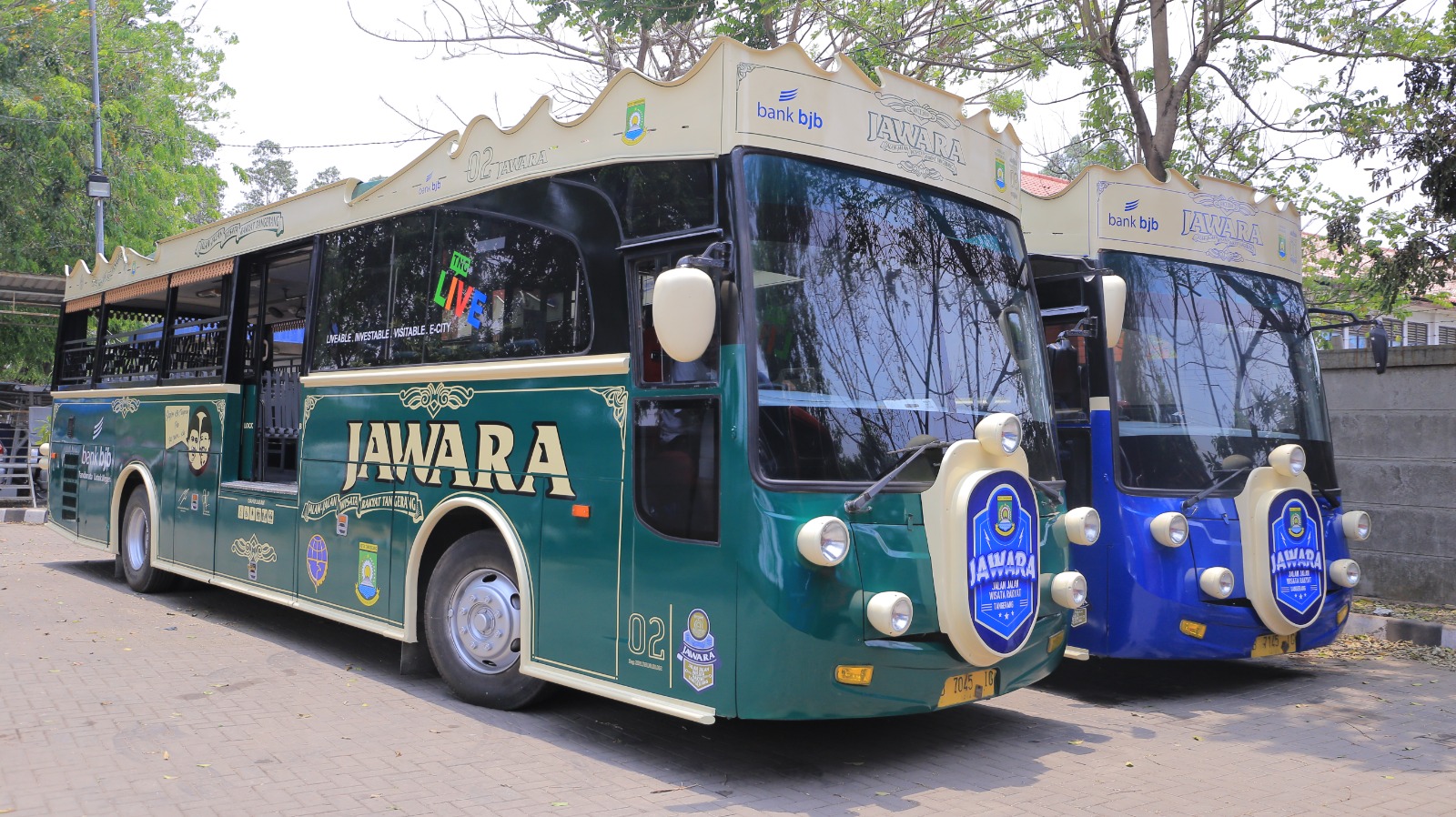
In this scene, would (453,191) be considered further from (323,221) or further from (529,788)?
(529,788)

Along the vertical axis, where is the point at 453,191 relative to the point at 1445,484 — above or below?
above

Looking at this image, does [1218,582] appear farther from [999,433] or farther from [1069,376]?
[999,433]

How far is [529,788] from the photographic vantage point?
5.04 metres

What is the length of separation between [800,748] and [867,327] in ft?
6.98

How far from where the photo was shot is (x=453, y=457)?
259 inches

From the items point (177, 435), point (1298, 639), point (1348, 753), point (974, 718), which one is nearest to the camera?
point (1348, 753)

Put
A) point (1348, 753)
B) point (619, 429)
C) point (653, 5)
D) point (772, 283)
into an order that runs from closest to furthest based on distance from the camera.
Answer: point (772, 283) < point (619, 429) < point (1348, 753) < point (653, 5)

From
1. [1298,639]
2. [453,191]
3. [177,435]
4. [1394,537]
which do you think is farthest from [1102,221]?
[177,435]

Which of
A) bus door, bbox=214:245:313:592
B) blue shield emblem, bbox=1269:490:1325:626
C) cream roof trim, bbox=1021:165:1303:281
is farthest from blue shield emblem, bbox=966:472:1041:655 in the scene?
bus door, bbox=214:245:313:592

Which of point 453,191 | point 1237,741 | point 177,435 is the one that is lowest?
point 1237,741

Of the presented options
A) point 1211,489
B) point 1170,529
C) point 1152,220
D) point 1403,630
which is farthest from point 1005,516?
point 1403,630

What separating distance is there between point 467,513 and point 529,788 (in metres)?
1.99

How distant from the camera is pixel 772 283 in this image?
16.5ft

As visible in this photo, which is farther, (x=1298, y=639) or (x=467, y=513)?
(x=1298, y=639)
